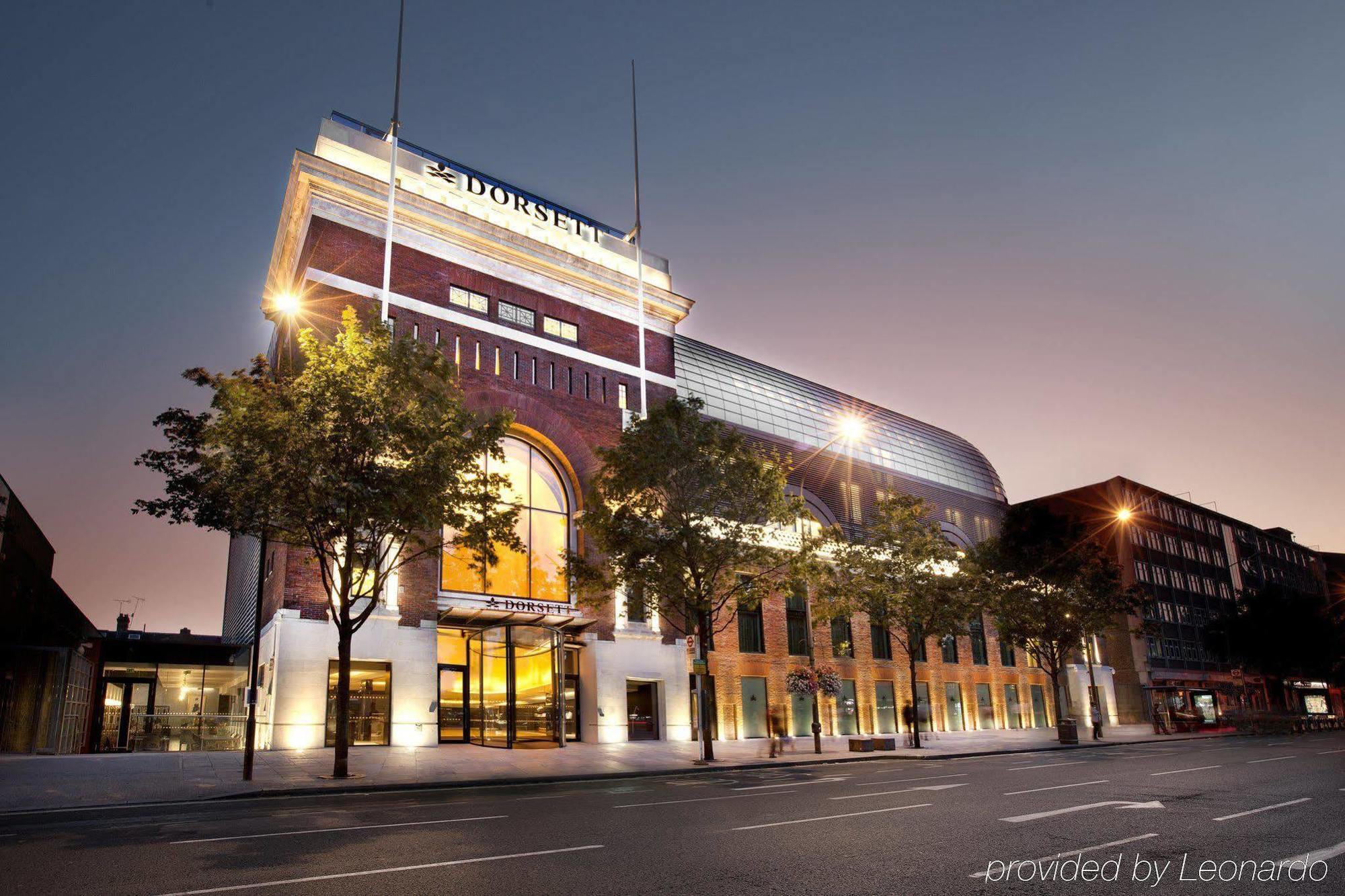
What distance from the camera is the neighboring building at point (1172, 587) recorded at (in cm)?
7275

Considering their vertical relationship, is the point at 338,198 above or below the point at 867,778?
above

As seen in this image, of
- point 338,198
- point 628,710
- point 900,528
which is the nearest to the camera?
point 338,198

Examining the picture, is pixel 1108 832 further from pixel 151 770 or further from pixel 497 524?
pixel 151 770

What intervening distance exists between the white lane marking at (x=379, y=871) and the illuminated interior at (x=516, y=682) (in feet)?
76.1

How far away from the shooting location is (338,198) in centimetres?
3381

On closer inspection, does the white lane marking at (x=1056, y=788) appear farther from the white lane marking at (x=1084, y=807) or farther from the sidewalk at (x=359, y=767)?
the sidewalk at (x=359, y=767)

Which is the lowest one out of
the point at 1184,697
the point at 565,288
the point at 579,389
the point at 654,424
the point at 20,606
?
the point at 1184,697

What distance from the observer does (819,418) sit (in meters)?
55.5

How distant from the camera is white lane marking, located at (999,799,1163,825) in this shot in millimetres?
12133

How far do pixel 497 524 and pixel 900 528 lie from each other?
22172mm

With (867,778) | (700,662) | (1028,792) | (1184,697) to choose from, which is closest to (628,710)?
(700,662)

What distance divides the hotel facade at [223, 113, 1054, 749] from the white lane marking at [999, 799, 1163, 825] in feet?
58.5

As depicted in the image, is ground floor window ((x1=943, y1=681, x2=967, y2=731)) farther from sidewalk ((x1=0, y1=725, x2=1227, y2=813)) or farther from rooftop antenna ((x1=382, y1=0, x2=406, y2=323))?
rooftop antenna ((x1=382, y1=0, x2=406, y2=323))

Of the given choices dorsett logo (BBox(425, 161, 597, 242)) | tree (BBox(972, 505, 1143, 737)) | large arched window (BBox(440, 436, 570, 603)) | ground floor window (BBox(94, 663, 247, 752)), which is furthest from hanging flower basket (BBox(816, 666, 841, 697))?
dorsett logo (BBox(425, 161, 597, 242))
